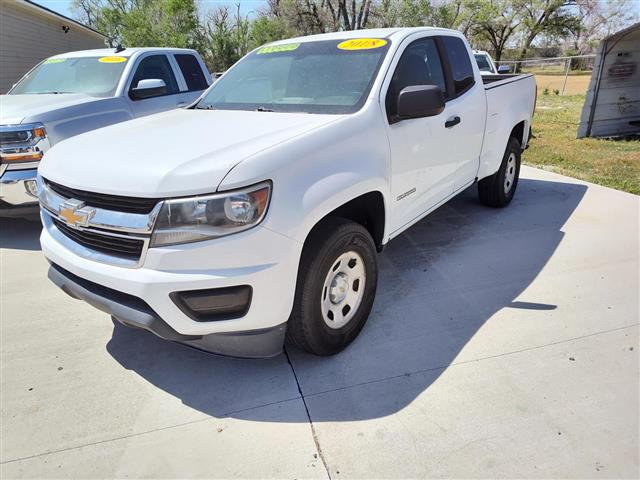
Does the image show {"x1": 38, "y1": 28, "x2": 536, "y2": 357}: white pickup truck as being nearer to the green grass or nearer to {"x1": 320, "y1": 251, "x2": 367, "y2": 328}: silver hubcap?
{"x1": 320, "y1": 251, "x2": 367, "y2": 328}: silver hubcap

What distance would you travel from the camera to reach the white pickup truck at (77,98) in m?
4.54

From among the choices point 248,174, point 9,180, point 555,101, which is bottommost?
point 555,101

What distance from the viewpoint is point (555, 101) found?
19.5m

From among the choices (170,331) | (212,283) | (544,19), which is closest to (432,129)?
(212,283)

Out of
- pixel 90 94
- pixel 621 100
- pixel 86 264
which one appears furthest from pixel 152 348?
pixel 621 100

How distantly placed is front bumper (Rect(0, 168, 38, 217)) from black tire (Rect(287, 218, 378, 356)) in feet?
11.2

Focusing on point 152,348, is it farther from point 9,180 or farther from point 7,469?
point 9,180

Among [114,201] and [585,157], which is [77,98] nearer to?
[114,201]

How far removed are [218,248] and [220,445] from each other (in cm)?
99

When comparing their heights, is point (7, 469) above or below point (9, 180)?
below

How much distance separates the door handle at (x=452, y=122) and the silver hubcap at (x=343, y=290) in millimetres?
1503

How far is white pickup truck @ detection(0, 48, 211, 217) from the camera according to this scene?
454 centimetres

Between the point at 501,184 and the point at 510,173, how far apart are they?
13.4 inches

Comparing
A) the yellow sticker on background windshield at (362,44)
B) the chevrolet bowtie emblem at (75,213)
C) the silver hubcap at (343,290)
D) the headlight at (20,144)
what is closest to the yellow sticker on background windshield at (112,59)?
the headlight at (20,144)
